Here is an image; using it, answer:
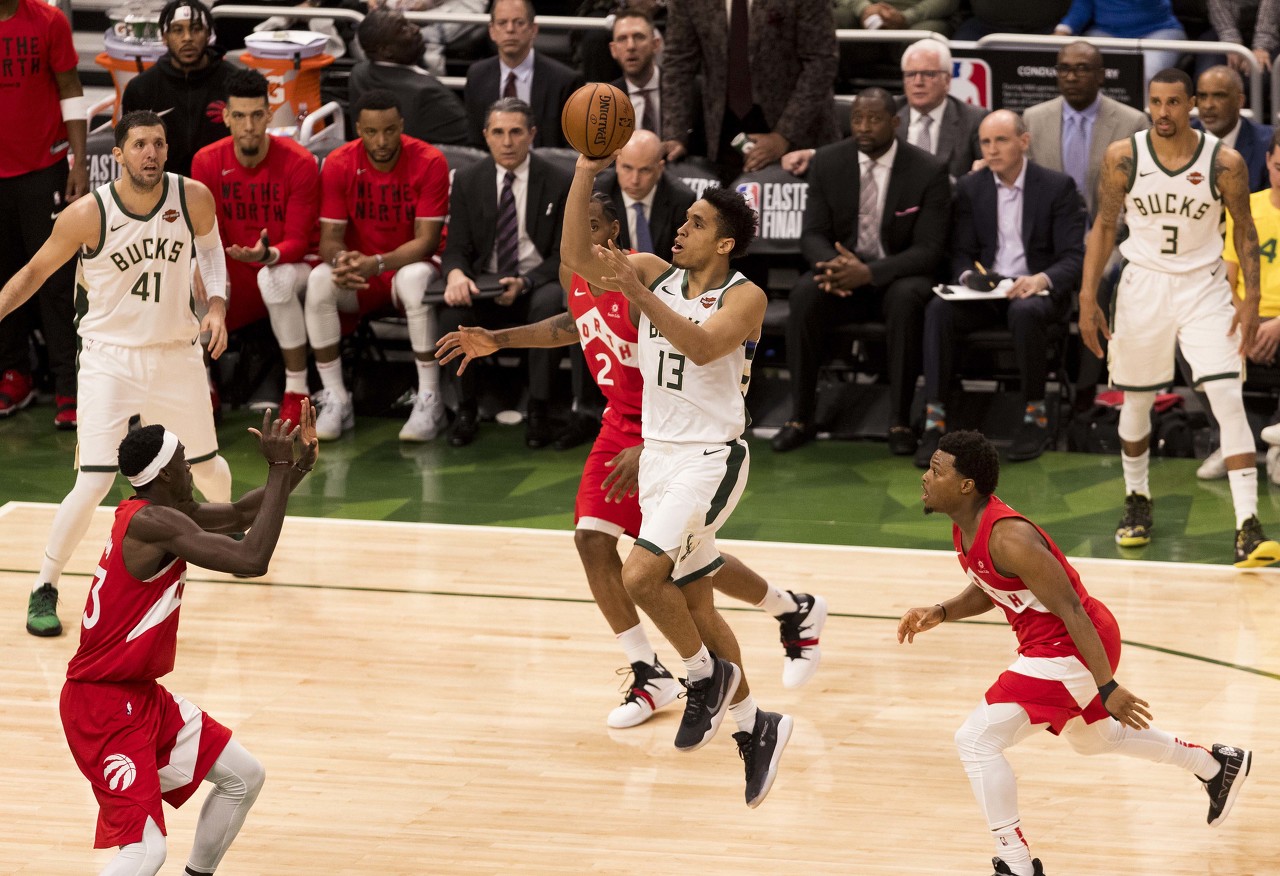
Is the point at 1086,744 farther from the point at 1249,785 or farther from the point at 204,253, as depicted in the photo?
the point at 204,253

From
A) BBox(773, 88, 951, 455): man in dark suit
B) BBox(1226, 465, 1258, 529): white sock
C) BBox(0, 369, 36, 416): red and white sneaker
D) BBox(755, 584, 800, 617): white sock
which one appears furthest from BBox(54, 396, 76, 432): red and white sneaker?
→ BBox(1226, 465, 1258, 529): white sock

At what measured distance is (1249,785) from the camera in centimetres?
560

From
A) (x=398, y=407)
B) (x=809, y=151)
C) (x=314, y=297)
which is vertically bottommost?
(x=398, y=407)

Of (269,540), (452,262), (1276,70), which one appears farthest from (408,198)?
(269,540)

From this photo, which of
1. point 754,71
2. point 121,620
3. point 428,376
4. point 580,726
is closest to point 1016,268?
point 754,71

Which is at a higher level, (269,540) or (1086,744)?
(269,540)

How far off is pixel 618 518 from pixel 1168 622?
244cm

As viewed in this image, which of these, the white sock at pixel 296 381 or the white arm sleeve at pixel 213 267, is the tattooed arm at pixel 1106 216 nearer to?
the white arm sleeve at pixel 213 267

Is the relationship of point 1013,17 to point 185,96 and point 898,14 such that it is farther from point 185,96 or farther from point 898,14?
point 185,96

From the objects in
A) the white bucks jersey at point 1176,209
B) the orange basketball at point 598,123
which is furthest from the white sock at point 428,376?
the orange basketball at point 598,123

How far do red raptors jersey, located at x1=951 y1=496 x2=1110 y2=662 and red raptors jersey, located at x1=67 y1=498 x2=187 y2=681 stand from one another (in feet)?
7.18

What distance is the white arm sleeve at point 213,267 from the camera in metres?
7.50

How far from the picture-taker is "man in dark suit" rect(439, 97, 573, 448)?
9711mm

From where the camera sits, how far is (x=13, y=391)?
10.5m
